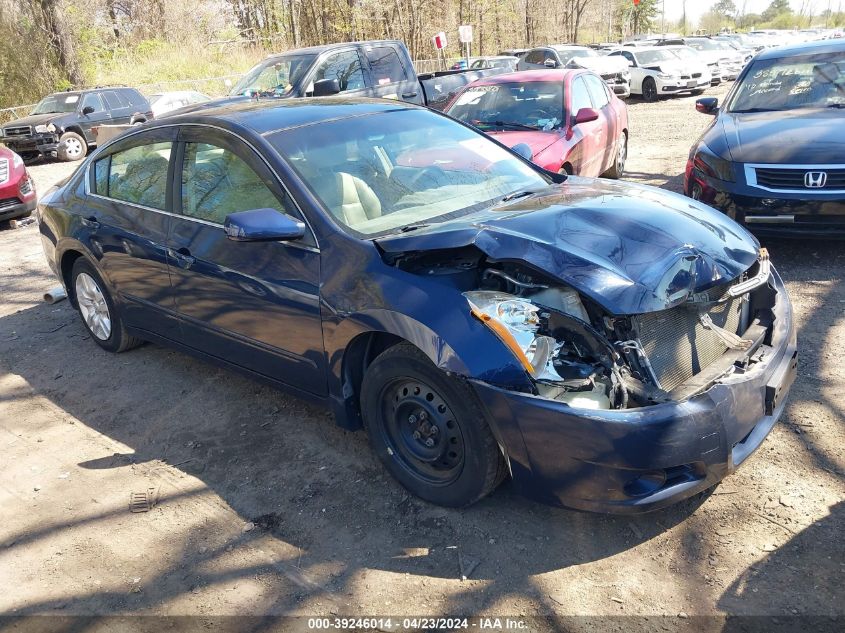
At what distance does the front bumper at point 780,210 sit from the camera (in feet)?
17.9

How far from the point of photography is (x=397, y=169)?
3934 millimetres

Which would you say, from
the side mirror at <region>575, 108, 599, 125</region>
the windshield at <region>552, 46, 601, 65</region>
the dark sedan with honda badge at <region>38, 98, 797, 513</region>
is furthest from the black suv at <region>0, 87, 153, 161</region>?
the dark sedan with honda badge at <region>38, 98, 797, 513</region>

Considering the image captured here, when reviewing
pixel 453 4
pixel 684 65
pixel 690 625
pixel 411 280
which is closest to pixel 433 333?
pixel 411 280

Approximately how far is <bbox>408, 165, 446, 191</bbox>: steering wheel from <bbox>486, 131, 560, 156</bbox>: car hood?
3.38 m

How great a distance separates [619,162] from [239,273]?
686 centimetres

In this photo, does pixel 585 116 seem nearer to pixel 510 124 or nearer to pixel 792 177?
pixel 510 124

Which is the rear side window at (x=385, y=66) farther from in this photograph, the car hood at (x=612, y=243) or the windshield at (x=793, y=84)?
the car hood at (x=612, y=243)

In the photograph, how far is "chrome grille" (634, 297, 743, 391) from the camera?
2893 mm

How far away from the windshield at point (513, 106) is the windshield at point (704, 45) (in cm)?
2566

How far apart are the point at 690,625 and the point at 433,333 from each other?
55.3 inches

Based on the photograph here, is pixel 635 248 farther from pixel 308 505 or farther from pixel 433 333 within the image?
pixel 308 505

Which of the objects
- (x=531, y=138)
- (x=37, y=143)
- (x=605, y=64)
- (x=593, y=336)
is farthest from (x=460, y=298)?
(x=605, y=64)

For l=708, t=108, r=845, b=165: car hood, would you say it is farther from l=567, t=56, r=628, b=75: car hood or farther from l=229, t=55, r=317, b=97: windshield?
l=567, t=56, r=628, b=75: car hood

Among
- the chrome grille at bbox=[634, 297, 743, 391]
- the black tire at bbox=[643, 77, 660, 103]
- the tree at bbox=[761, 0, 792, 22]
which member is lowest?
the black tire at bbox=[643, 77, 660, 103]
